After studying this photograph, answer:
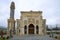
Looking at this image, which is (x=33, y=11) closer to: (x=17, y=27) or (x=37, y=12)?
(x=37, y=12)

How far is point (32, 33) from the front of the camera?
129ft

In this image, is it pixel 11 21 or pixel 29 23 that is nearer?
pixel 11 21

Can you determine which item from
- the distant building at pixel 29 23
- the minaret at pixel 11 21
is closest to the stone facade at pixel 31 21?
the distant building at pixel 29 23

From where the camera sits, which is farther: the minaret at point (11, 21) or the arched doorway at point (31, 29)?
the arched doorway at point (31, 29)

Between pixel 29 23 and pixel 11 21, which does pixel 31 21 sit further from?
pixel 11 21

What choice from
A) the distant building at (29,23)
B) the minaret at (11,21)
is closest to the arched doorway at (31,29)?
the distant building at (29,23)

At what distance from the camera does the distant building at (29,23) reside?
38.7m

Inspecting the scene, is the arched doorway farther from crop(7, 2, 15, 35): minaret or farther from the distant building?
crop(7, 2, 15, 35): minaret

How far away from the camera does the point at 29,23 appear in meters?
38.9

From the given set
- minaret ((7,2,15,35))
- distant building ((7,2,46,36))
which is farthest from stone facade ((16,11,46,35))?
minaret ((7,2,15,35))

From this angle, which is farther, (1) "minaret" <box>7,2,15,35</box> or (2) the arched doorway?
(2) the arched doorway

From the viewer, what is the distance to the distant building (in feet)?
127

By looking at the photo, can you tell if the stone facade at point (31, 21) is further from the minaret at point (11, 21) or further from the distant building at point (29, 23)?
the minaret at point (11, 21)

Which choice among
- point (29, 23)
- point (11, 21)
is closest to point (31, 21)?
point (29, 23)
